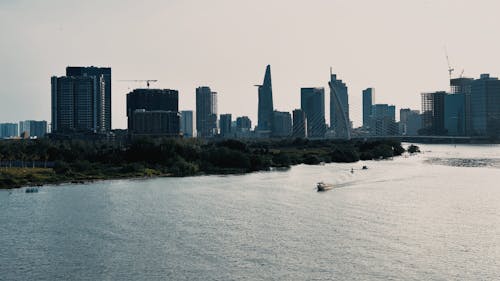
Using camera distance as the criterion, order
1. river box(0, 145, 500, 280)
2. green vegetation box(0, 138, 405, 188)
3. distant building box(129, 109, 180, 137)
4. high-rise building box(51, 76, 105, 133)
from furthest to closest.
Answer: high-rise building box(51, 76, 105, 133)
distant building box(129, 109, 180, 137)
green vegetation box(0, 138, 405, 188)
river box(0, 145, 500, 280)

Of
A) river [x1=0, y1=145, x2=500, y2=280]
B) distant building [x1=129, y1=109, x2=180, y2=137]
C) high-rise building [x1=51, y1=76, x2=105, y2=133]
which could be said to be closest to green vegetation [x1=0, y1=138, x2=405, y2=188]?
river [x1=0, y1=145, x2=500, y2=280]

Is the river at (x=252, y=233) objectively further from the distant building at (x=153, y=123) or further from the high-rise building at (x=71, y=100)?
the high-rise building at (x=71, y=100)

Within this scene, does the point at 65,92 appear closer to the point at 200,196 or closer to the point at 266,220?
the point at 200,196

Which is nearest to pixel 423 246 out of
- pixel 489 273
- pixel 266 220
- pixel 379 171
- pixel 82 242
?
pixel 489 273

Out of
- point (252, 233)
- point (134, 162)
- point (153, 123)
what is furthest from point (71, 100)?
point (252, 233)

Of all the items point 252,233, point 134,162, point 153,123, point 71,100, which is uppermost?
point 71,100

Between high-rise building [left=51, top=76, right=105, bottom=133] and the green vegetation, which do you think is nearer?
the green vegetation

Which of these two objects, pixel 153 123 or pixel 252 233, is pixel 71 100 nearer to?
pixel 153 123

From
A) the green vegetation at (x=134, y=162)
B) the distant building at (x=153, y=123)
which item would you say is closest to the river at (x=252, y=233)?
the green vegetation at (x=134, y=162)

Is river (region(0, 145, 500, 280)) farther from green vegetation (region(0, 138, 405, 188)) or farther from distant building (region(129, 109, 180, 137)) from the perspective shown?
distant building (region(129, 109, 180, 137))
